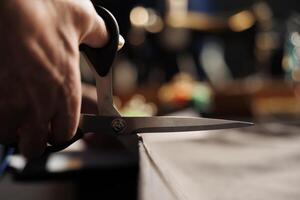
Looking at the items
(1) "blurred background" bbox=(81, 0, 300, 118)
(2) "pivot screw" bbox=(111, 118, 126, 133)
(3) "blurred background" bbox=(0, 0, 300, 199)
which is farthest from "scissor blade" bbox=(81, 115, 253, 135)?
(1) "blurred background" bbox=(81, 0, 300, 118)

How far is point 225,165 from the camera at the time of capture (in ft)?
1.85

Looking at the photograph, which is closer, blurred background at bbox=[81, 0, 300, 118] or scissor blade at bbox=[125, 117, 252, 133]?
scissor blade at bbox=[125, 117, 252, 133]

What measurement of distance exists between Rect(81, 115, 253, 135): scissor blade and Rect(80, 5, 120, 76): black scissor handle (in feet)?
0.18

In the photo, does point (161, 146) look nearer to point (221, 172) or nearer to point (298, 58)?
point (221, 172)

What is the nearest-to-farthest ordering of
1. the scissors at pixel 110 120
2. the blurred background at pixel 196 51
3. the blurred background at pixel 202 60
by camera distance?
1. the scissors at pixel 110 120
2. the blurred background at pixel 202 60
3. the blurred background at pixel 196 51

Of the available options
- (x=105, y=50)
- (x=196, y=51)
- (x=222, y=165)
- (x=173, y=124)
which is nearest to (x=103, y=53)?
(x=105, y=50)

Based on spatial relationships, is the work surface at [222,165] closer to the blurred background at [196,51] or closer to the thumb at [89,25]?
the thumb at [89,25]

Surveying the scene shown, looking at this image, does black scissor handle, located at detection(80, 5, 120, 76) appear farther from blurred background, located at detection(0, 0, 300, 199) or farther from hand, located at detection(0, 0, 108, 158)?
blurred background, located at detection(0, 0, 300, 199)

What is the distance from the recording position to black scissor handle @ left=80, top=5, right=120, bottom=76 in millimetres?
356

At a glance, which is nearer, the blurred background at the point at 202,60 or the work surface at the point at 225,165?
the work surface at the point at 225,165

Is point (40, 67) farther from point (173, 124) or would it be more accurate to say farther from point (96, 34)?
point (173, 124)

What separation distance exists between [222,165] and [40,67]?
0.35 m

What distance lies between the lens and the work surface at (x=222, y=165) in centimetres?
41

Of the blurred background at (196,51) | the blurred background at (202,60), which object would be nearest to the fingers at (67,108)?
the blurred background at (202,60)
